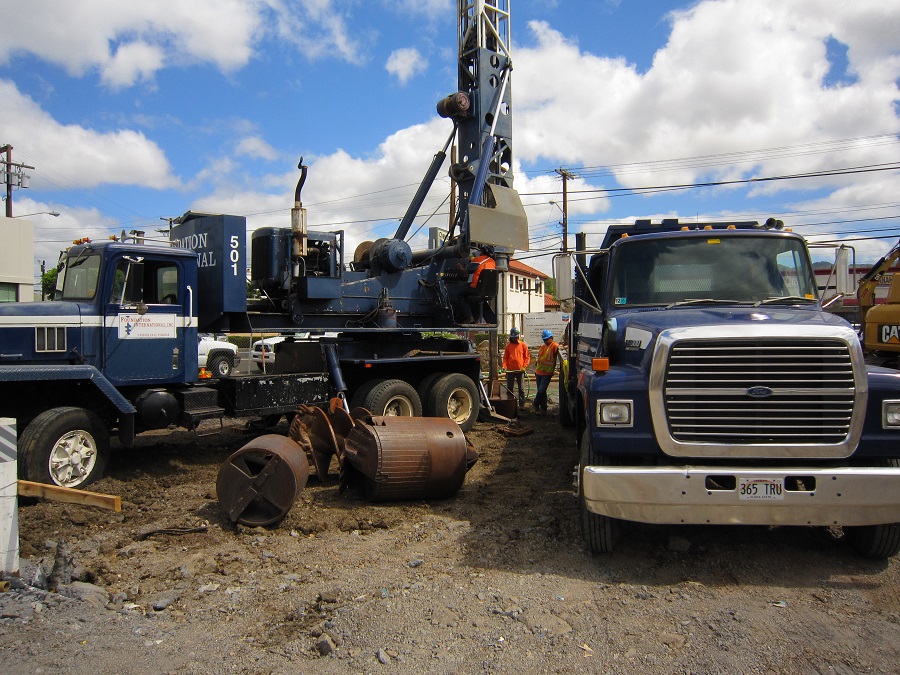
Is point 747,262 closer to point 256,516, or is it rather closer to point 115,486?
point 256,516

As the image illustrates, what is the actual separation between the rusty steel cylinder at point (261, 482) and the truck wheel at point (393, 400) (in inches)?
123

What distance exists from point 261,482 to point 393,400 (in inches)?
149

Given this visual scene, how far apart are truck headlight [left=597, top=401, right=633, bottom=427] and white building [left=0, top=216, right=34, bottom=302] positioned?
27.5m

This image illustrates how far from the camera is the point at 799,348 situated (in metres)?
4.23

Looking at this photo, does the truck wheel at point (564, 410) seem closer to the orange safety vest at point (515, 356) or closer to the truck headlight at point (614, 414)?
the orange safety vest at point (515, 356)

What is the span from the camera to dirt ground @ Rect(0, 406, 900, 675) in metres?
3.40

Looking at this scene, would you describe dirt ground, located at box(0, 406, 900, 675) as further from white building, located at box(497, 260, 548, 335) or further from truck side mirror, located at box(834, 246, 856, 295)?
white building, located at box(497, 260, 548, 335)

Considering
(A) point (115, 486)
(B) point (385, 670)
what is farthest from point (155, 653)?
(A) point (115, 486)

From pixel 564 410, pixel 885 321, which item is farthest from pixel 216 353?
pixel 885 321

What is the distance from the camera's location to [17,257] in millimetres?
27000

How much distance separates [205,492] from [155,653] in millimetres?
3397

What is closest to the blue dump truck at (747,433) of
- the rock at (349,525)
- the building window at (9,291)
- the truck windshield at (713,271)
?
the truck windshield at (713,271)

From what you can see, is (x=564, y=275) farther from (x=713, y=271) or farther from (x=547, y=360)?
(x=547, y=360)

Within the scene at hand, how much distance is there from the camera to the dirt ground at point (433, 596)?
11.2 feet
